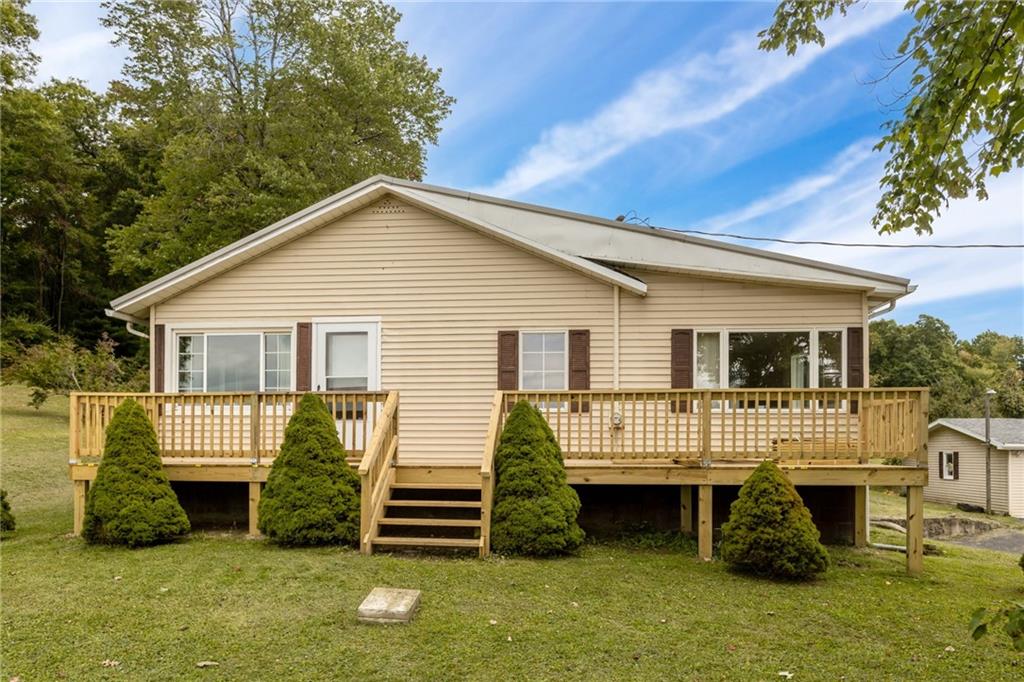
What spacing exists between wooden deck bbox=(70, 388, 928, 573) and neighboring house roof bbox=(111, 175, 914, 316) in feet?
6.09

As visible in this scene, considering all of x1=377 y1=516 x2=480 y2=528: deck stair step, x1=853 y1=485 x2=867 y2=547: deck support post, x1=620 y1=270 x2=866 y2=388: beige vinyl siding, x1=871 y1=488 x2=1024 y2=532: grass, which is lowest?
x1=871 y1=488 x2=1024 y2=532: grass

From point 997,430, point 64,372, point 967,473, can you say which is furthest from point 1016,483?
point 64,372

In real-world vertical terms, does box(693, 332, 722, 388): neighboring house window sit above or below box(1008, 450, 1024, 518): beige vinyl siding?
above

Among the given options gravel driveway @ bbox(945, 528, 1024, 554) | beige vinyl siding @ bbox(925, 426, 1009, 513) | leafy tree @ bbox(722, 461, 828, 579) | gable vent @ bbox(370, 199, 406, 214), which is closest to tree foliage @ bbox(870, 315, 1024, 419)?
beige vinyl siding @ bbox(925, 426, 1009, 513)

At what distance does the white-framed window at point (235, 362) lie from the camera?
31.3 ft

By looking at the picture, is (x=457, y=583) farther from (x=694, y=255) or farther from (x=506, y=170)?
(x=506, y=170)

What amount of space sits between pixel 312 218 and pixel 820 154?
13696mm

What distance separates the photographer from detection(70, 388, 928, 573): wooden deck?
7.05 meters

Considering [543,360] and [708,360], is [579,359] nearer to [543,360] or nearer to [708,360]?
[543,360]

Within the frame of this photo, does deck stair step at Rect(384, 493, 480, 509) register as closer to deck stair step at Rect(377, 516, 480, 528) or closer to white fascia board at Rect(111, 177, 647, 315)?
deck stair step at Rect(377, 516, 480, 528)

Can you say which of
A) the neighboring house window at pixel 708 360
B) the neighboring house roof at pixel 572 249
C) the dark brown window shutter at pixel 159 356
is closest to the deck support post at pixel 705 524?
the neighboring house window at pixel 708 360

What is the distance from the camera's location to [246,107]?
63.9 ft

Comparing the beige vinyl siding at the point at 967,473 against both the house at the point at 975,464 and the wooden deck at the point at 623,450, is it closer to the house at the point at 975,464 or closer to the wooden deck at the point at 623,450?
the house at the point at 975,464

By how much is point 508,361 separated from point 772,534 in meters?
4.28
